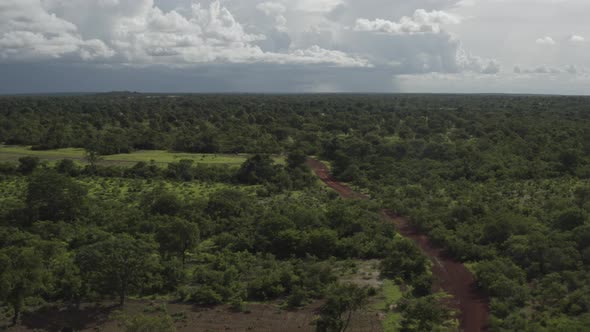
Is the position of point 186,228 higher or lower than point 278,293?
higher

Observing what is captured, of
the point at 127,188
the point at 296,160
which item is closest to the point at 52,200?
the point at 127,188

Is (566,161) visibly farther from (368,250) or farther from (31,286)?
(31,286)

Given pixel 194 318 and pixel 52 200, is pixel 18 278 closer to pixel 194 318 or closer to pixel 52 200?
pixel 194 318

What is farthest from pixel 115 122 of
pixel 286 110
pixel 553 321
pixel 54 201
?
pixel 553 321

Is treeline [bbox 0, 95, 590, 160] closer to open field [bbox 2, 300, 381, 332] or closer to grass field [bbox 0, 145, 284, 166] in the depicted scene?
grass field [bbox 0, 145, 284, 166]

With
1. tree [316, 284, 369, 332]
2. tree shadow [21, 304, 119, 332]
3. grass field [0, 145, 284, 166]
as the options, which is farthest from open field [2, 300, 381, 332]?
grass field [0, 145, 284, 166]
